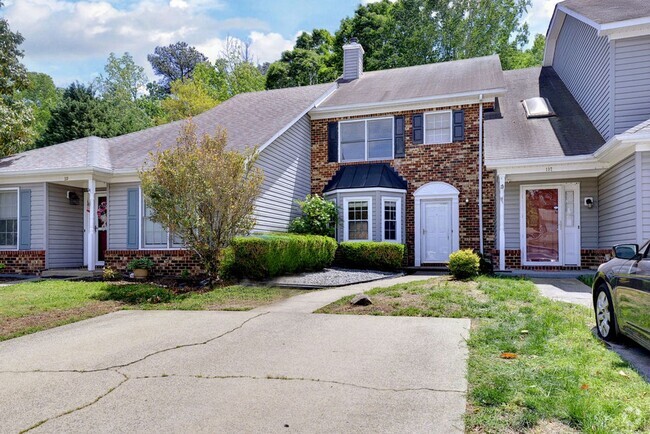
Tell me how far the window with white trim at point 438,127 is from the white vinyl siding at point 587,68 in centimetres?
384

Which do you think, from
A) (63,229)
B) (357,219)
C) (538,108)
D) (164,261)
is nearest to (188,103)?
(63,229)

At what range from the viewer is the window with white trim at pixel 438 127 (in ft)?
Result: 48.6

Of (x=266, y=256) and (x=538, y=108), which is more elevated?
(x=538, y=108)

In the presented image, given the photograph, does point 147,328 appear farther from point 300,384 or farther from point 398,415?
point 398,415

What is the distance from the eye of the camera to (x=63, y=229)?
13.9m

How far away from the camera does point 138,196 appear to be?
1291 cm

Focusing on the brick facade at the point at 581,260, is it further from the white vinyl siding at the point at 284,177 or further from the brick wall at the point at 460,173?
the white vinyl siding at the point at 284,177

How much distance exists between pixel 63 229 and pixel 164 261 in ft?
12.8

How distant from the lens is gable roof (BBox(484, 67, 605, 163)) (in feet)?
38.6

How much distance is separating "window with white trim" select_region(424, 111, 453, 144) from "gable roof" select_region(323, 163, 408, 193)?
149 centimetres

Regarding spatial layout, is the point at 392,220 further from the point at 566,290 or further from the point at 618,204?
the point at 566,290

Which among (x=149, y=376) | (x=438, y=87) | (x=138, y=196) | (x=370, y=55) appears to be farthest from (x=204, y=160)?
(x=370, y=55)

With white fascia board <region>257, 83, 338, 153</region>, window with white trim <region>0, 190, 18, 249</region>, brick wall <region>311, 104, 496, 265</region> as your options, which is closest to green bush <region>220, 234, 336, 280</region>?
white fascia board <region>257, 83, 338, 153</region>

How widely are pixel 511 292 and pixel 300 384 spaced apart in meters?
5.28
